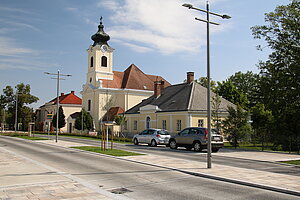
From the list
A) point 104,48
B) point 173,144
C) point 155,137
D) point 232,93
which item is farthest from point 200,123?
point 104,48

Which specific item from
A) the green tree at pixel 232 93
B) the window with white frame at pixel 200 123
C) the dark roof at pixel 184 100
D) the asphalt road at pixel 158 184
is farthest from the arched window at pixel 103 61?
the asphalt road at pixel 158 184

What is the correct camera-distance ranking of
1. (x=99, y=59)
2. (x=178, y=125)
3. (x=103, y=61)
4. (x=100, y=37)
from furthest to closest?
1. (x=103, y=61)
2. (x=100, y=37)
3. (x=99, y=59)
4. (x=178, y=125)

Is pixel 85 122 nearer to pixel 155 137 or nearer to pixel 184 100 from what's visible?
pixel 184 100

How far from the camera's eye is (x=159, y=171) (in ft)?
42.5

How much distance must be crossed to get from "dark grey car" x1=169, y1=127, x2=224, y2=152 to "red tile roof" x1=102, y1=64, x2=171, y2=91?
4012 cm

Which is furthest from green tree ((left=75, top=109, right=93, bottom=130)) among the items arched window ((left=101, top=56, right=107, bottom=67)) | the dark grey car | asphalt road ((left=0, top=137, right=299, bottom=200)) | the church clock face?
asphalt road ((left=0, top=137, right=299, bottom=200))

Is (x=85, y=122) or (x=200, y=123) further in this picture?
A: (x=85, y=122)

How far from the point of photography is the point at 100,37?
6419 centimetres

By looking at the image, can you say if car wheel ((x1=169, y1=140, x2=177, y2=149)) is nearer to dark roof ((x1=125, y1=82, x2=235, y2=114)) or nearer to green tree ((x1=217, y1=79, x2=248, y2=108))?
dark roof ((x1=125, y1=82, x2=235, y2=114))

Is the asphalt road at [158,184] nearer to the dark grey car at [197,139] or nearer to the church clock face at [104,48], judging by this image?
the dark grey car at [197,139]

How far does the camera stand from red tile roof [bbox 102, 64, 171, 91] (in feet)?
211

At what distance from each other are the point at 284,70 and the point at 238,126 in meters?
6.33

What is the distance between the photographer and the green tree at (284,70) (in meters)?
26.1

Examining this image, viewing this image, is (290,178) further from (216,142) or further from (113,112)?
(113,112)
